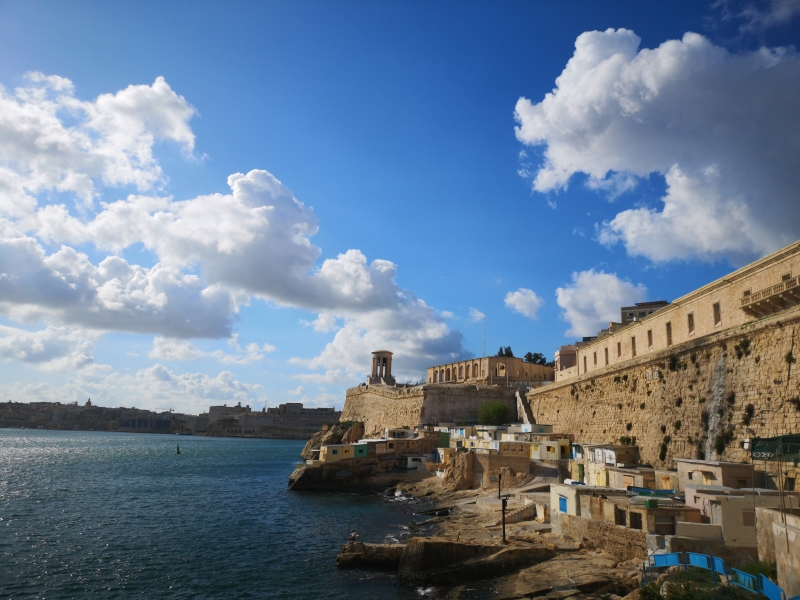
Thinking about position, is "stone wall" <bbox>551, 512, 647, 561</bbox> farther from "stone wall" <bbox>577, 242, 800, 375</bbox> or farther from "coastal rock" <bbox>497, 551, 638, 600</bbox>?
"stone wall" <bbox>577, 242, 800, 375</bbox>

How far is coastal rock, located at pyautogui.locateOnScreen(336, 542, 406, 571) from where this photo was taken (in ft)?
51.9

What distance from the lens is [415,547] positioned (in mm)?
15188

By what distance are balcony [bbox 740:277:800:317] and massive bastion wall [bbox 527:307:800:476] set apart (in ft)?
4.14

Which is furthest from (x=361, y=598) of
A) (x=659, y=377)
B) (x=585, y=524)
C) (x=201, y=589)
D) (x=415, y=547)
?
(x=659, y=377)

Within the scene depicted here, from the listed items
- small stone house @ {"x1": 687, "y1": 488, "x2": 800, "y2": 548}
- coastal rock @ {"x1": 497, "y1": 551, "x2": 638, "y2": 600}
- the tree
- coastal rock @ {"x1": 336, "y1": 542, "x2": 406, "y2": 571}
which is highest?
the tree

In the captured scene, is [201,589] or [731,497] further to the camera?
[201,589]

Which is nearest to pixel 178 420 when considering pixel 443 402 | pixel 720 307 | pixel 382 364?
pixel 382 364

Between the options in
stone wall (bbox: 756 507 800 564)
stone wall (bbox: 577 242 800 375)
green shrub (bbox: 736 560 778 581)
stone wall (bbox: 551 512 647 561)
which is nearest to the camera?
green shrub (bbox: 736 560 778 581)

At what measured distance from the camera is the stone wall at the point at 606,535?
13.4 m

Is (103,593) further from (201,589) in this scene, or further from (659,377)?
(659,377)

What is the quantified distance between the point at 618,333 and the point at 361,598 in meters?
24.5

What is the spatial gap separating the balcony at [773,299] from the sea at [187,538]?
47.0 ft

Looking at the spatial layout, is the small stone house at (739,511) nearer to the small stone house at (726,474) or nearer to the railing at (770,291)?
the small stone house at (726,474)

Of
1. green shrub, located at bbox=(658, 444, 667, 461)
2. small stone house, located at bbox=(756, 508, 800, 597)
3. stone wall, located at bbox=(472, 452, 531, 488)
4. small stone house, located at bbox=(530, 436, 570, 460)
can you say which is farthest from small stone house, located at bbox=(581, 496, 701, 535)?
small stone house, located at bbox=(530, 436, 570, 460)
